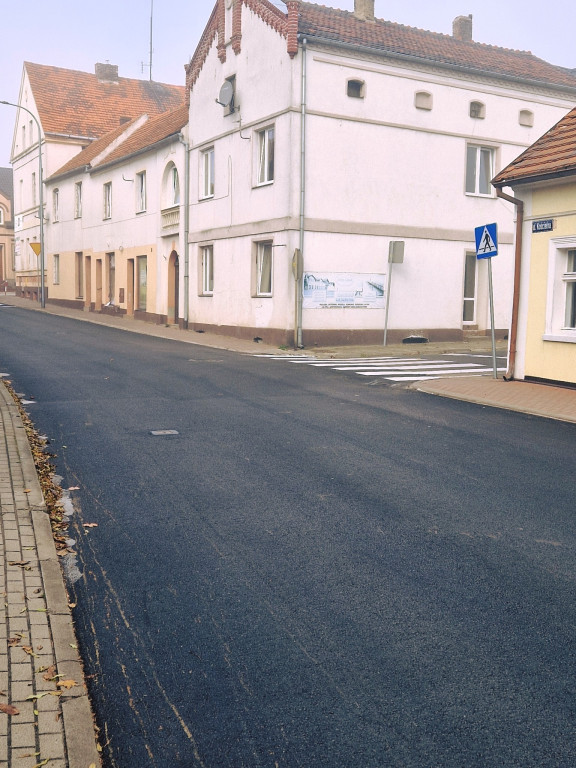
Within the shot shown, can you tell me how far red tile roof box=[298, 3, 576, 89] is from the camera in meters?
23.4

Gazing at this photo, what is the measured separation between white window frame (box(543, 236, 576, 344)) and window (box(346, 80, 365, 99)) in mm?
11685

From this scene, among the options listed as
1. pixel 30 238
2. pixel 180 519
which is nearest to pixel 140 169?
Answer: pixel 30 238

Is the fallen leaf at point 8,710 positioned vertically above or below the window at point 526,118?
below

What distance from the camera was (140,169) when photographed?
33.7 metres

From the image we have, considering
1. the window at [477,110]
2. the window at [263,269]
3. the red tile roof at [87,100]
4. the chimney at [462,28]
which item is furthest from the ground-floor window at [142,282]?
the red tile roof at [87,100]

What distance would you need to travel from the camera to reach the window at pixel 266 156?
24125 mm

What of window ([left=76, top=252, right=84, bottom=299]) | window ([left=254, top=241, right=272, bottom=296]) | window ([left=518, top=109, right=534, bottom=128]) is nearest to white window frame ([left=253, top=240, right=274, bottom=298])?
window ([left=254, top=241, right=272, bottom=296])

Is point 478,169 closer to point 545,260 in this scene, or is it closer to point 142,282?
point 545,260

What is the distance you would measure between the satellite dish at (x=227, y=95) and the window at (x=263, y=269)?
4.67 metres

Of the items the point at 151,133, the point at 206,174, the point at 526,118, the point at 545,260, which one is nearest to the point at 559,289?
the point at 545,260

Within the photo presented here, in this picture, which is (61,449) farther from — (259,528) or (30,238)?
(30,238)

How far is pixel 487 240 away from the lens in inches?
583

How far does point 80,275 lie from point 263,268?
20923 mm

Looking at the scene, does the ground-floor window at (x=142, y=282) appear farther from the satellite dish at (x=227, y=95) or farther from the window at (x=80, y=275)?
the satellite dish at (x=227, y=95)
